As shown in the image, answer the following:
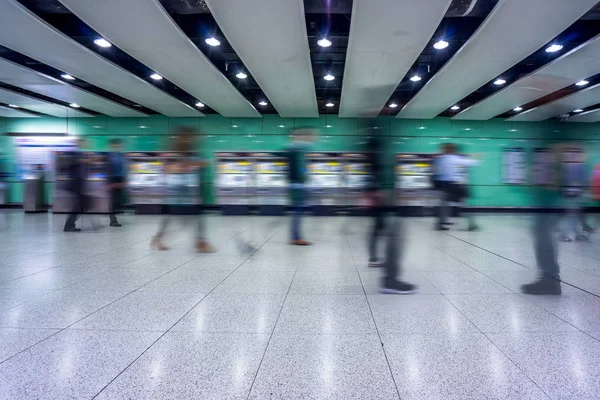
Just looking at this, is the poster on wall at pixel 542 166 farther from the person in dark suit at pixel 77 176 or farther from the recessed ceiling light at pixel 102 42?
the person in dark suit at pixel 77 176

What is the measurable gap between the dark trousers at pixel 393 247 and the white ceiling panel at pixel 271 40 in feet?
12.1

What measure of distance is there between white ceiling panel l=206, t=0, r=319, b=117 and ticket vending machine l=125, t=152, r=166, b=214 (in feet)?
10.5

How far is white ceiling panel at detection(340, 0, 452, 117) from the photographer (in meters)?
5.00

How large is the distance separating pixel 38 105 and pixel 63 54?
505 cm

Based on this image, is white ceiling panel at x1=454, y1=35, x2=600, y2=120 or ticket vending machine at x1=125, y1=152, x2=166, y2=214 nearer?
white ceiling panel at x1=454, y1=35, x2=600, y2=120

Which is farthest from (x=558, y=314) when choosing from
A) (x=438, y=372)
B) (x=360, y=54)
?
(x=360, y=54)

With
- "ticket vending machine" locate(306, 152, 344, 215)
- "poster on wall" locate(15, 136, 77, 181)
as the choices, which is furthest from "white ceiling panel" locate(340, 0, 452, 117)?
"poster on wall" locate(15, 136, 77, 181)

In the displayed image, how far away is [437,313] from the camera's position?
8.78 feet

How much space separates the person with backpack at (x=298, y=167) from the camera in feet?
17.6

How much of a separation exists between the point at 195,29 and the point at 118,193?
4042 millimetres

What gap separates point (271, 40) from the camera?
6.26 m

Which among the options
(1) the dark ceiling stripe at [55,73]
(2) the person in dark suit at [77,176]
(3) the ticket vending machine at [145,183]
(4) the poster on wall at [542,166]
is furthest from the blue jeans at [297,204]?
(1) the dark ceiling stripe at [55,73]

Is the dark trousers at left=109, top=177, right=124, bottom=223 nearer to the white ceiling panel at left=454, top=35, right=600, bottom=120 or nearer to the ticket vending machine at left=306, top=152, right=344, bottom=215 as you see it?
the ticket vending machine at left=306, top=152, right=344, bottom=215

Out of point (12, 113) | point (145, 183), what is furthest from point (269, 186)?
point (12, 113)
